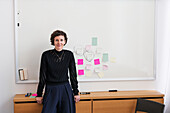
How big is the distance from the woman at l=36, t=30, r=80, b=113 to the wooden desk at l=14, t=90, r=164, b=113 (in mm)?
140

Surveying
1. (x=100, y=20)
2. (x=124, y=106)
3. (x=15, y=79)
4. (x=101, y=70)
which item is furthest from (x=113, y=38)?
(x=15, y=79)

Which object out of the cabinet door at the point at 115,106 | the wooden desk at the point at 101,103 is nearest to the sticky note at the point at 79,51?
the wooden desk at the point at 101,103

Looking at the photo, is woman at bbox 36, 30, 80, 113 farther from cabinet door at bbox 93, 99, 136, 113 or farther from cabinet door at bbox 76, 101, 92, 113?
cabinet door at bbox 93, 99, 136, 113

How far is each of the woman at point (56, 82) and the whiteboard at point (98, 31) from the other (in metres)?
0.30

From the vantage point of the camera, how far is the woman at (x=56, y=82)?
6.42 ft

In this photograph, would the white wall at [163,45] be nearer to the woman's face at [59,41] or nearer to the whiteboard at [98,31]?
the whiteboard at [98,31]

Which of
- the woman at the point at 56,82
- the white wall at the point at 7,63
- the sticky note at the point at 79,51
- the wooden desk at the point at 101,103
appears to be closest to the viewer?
the woman at the point at 56,82

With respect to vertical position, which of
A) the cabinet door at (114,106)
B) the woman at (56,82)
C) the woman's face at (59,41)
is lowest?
the cabinet door at (114,106)

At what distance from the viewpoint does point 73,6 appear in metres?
2.29

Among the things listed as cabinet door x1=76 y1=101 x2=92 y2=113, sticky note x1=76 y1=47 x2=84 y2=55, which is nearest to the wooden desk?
cabinet door x1=76 y1=101 x2=92 y2=113

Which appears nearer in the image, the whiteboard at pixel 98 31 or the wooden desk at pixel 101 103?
the wooden desk at pixel 101 103

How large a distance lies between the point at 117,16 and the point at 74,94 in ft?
3.96

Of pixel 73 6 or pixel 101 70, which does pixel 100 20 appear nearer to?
pixel 73 6

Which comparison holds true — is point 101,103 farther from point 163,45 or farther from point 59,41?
point 163,45
